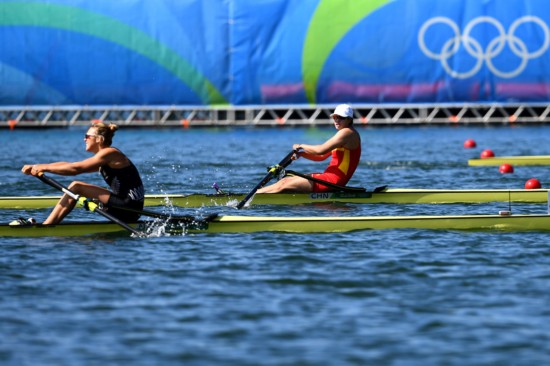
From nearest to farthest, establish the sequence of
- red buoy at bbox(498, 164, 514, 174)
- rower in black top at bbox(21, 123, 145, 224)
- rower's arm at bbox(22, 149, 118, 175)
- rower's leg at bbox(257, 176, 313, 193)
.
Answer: rower's arm at bbox(22, 149, 118, 175) < rower in black top at bbox(21, 123, 145, 224) < rower's leg at bbox(257, 176, 313, 193) < red buoy at bbox(498, 164, 514, 174)

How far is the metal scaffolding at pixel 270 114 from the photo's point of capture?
4016 cm

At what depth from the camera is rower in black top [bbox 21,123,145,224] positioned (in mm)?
14227

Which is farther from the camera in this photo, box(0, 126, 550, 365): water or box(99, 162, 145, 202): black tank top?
box(99, 162, 145, 202): black tank top

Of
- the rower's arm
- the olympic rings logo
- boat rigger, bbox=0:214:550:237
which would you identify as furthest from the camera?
the olympic rings logo

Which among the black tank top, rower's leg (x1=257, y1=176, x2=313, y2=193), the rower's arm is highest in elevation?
the rower's arm

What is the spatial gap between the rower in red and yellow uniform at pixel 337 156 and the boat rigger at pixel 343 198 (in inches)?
5.3

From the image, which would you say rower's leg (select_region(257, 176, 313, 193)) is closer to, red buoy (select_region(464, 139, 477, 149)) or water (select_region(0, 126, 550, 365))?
water (select_region(0, 126, 550, 365))

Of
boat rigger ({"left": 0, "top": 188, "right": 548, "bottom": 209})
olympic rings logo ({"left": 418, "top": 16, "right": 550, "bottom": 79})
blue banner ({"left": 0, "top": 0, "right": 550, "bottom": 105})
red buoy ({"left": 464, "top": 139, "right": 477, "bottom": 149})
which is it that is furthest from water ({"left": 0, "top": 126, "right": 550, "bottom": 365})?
olympic rings logo ({"left": 418, "top": 16, "right": 550, "bottom": 79})

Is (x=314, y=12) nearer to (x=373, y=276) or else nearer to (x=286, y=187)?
(x=286, y=187)

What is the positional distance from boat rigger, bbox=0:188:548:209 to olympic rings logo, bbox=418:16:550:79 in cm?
2166

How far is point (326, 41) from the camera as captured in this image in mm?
39375

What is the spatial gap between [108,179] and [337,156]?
500cm

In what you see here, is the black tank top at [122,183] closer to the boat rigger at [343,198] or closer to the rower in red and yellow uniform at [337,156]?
the boat rigger at [343,198]

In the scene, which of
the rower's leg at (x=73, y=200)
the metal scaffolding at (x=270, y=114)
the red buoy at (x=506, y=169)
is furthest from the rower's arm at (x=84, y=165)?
the metal scaffolding at (x=270, y=114)
